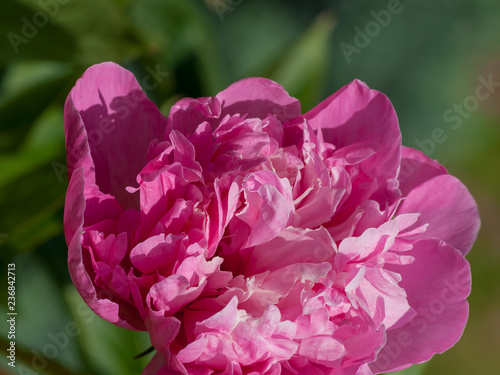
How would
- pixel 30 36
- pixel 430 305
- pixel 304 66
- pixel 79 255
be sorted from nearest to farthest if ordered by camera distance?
pixel 79 255
pixel 430 305
pixel 30 36
pixel 304 66

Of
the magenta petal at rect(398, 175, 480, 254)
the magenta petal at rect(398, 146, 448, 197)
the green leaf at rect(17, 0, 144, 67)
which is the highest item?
the green leaf at rect(17, 0, 144, 67)

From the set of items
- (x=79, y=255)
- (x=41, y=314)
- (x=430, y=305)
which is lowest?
(x=41, y=314)

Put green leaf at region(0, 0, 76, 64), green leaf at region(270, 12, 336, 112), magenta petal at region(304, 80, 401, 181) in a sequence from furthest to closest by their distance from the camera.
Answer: green leaf at region(270, 12, 336, 112) < green leaf at region(0, 0, 76, 64) < magenta petal at region(304, 80, 401, 181)

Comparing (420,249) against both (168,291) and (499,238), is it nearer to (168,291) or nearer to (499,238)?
(168,291)

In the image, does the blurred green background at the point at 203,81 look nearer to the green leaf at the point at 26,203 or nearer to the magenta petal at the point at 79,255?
the green leaf at the point at 26,203

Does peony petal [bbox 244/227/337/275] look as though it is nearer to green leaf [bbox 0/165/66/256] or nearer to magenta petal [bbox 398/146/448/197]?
magenta petal [bbox 398/146/448/197]

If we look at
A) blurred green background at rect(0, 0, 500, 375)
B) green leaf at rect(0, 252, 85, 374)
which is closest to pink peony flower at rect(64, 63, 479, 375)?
blurred green background at rect(0, 0, 500, 375)

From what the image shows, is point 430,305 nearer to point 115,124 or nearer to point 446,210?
point 446,210

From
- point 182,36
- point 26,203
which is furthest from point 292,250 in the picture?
point 182,36
